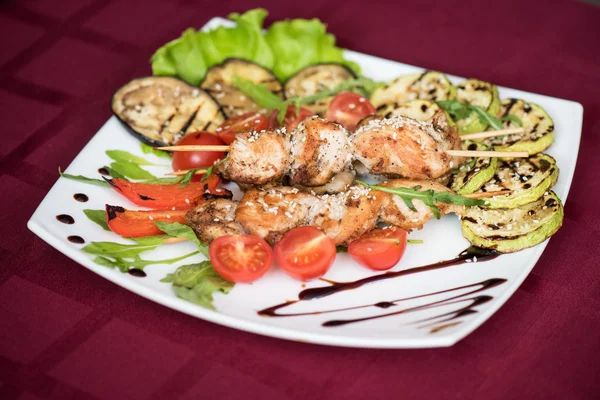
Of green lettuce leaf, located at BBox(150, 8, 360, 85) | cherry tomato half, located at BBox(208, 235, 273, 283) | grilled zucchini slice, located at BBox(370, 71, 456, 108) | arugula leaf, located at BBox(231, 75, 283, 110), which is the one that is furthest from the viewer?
green lettuce leaf, located at BBox(150, 8, 360, 85)

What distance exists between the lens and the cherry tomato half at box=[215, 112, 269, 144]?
458 cm

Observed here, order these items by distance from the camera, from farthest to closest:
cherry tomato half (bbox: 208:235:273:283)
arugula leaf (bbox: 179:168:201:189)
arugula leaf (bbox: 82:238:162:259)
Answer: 1. arugula leaf (bbox: 179:168:201:189)
2. arugula leaf (bbox: 82:238:162:259)
3. cherry tomato half (bbox: 208:235:273:283)

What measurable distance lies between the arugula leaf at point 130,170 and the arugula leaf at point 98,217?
482mm

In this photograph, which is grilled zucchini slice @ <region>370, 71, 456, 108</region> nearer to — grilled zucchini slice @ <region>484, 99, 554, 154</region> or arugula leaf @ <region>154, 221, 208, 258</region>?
grilled zucchini slice @ <region>484, 99, 554, 154</region>

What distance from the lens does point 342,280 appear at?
3699 millimetres

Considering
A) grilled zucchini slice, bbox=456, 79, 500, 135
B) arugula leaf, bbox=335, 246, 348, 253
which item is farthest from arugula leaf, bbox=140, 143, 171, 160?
grilled zucchini slice, bbox=456, 79, 500, 135

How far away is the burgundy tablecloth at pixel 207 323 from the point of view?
3252 millimetres

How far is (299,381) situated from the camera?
3.25 meters

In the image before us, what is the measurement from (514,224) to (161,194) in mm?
2026

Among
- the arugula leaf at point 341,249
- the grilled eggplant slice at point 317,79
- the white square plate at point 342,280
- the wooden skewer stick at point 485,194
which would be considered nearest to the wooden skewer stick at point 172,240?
the white square plate at point 342,280

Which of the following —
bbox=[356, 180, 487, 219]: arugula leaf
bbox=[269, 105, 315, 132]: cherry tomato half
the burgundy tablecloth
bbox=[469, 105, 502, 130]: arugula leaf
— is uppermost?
bbox=[469, 105, 502, 130]: arugula leaf

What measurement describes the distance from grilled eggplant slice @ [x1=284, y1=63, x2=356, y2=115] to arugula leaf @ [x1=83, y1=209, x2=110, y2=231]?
5.89 feet

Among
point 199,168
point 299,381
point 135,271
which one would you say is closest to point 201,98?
point 199,168

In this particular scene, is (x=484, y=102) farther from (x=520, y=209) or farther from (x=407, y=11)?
(x=407, y=11)
